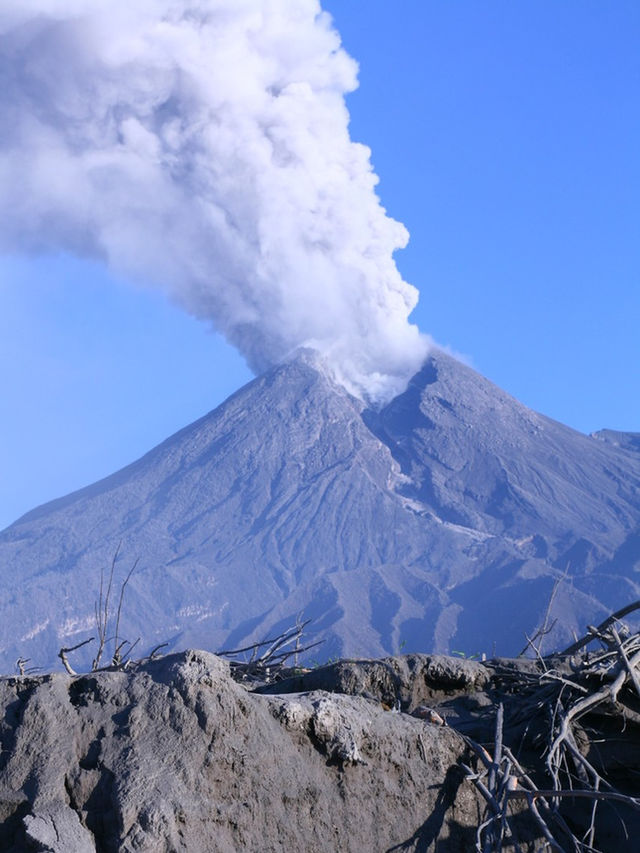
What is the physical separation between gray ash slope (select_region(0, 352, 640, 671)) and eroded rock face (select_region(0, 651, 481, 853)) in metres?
113

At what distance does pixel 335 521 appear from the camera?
161375mm

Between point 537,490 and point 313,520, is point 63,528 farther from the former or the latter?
point 537,490

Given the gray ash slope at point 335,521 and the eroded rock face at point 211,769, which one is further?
the gray ash slope at point 335,521

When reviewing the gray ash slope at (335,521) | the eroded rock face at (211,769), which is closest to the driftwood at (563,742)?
the eroded rock face at (211,769)

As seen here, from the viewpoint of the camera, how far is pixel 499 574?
5231 inches

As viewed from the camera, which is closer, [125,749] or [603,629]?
[125,749]

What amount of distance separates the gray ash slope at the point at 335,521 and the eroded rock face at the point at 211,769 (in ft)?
370

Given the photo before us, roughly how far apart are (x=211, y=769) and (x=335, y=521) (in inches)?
6259

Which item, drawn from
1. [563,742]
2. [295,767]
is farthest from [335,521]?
[295,767]

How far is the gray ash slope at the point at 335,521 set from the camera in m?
129

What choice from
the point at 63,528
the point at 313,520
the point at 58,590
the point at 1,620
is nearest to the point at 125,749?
the point at 1,620

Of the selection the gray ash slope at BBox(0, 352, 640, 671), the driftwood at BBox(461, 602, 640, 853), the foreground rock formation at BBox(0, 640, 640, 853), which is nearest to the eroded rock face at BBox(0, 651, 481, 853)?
the foreground rock formation at BBox(0, 640, 640, 853)

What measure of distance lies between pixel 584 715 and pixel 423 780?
2.65 feet

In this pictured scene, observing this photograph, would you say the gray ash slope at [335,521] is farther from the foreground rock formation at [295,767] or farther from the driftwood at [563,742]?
the foreground rock formation at [295,767]
